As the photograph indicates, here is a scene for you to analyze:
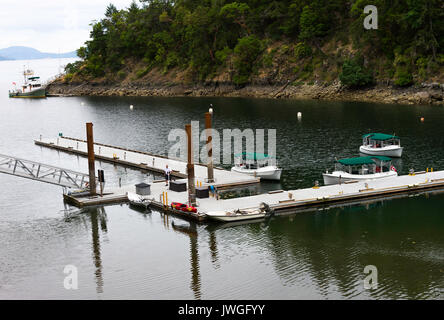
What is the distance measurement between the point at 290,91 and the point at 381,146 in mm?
77195

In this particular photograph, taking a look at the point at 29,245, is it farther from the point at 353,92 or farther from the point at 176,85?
the point at 176,85

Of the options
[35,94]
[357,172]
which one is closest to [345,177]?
[357,172]

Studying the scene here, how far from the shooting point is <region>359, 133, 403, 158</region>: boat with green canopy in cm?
7025

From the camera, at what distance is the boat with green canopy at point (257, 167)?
58656 millimetres

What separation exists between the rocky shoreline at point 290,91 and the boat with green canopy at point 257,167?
70643 millimetres

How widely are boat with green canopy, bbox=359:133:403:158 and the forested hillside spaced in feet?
185

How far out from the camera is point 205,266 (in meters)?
36.7

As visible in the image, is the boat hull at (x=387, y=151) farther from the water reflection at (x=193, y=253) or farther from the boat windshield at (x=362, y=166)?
the water reflection at (x=193, y=253)

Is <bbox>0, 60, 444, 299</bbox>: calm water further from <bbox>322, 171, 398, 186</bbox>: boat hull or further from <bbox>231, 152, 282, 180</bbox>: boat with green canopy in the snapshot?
<bbox>322, 171, 398, 186</bbox>: boat hull

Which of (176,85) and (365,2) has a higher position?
(365,2)

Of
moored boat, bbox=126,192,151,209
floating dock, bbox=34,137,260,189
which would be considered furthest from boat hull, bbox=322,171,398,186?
moored boat, bbox=126,192,151,209

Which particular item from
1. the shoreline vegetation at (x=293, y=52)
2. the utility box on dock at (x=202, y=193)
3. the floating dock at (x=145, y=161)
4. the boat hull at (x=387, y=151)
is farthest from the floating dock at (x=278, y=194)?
the shoreline vegetation at (x=293, y=52)
